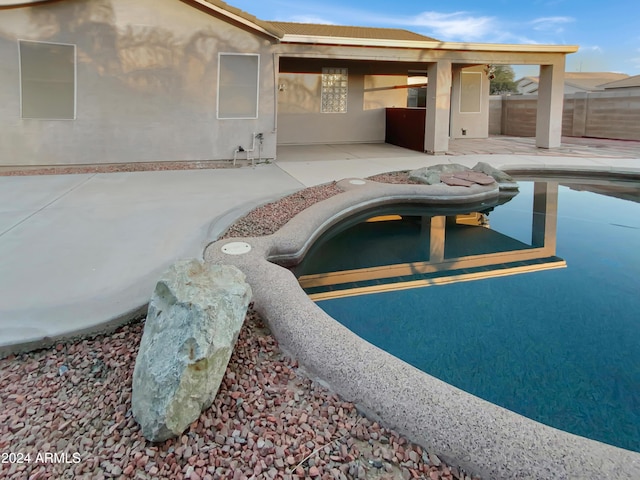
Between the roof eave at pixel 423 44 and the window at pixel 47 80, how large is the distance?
14.8 ft

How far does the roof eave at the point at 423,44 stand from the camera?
11109mm

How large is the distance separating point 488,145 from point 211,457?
50.3ft

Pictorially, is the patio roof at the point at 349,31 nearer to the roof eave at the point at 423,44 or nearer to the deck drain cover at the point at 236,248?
the roof eave at the point at 423,44

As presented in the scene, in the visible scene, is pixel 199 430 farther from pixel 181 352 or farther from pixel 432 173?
pixel 432 173

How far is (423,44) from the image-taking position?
12125 mm

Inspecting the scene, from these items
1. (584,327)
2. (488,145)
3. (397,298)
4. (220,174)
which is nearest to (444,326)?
(397,298)

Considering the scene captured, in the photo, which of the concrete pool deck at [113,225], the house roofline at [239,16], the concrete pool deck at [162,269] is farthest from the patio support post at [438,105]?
the house roofline at [239,16]

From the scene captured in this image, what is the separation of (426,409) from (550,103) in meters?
14.0

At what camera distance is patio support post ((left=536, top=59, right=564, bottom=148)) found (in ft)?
45.2

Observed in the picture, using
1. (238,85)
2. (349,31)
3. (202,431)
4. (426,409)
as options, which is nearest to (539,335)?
(426,409)

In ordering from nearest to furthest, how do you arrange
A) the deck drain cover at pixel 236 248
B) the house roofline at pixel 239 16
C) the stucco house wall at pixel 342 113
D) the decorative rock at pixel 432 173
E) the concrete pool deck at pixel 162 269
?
the concrete pool deck at pixel 162 269, the deck drain cover at pixel 236 248, the decorative rock at pixel 432 173, the house roofline at pixel 239 16, the stucco house wall at pixel 342 113

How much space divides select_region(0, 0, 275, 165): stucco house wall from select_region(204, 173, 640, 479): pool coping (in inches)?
291

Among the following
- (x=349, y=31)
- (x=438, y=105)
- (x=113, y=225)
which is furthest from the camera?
(x=349, y=31)

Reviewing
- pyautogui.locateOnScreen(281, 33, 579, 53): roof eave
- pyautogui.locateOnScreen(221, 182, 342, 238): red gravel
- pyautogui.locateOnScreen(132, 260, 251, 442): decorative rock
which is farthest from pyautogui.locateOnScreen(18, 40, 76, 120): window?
pyautogui.locateOnScreen(132, 260, 251, 442): decorative rock
